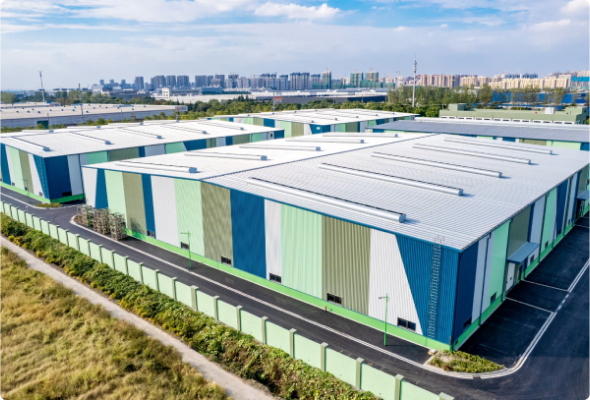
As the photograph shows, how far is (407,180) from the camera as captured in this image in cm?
2508

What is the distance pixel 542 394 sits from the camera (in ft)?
48.8

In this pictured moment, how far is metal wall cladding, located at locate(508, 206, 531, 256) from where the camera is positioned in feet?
69.8

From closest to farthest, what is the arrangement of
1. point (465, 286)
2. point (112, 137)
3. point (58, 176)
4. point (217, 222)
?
point (465, 286) < point (217, 222) < point (58, 176) < point (112, 137)

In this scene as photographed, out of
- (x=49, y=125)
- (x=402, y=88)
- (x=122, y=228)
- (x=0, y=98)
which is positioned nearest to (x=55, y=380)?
(x=122, y=228)

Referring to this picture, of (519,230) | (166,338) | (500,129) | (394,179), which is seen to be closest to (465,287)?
(519,230)

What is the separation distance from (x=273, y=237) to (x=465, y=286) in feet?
31.5

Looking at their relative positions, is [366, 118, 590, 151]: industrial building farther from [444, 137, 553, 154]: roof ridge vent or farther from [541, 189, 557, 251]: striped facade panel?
[541, 189, 557, 251]: striped facade panel

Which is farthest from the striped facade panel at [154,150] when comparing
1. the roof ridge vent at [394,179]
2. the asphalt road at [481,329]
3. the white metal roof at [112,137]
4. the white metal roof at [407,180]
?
the roof ridge vent at [394,179]

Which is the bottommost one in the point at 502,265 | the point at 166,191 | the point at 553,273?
the point at 553,273

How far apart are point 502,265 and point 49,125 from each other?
298 ft

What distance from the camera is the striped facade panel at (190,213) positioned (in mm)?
25797

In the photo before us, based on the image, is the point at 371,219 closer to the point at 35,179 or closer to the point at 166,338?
the point at 166,338

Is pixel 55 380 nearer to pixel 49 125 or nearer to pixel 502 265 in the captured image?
pixel 502 265

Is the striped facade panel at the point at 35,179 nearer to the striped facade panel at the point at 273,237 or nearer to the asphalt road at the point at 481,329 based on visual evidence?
the asphalt road at the point at 481,329
